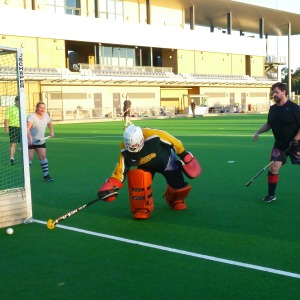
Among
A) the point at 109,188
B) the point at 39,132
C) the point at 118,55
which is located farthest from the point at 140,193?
the point at 118,55

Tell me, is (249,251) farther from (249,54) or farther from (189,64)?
(249,54)

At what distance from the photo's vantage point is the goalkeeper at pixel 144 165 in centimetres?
718

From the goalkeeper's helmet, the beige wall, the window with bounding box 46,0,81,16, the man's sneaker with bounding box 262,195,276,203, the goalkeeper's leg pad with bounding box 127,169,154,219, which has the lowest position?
the man's sneaker with bounding box 262,195,276,203

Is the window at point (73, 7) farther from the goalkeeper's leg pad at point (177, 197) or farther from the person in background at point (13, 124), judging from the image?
the goalkeeper's leg pad at point (177, 197)

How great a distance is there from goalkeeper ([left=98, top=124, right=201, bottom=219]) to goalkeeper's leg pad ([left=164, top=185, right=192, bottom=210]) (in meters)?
0.02

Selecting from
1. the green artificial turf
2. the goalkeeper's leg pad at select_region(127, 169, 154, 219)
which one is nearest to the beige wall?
the green artificial turf

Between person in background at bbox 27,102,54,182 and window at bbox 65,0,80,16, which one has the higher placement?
window at bbox 65,0,80,16

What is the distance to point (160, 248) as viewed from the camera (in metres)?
5.94

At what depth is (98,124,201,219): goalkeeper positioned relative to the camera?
7180 mm

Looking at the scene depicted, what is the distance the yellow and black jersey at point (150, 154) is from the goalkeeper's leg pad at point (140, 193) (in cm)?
16

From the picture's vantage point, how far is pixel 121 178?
24.2 ft

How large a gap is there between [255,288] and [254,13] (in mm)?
74231

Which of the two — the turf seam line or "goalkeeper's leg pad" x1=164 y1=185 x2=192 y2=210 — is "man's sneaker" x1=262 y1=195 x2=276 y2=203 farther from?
the turf seam line

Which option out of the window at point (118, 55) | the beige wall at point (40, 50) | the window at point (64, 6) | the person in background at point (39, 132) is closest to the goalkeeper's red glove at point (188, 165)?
the person in background at point (39, 132)
